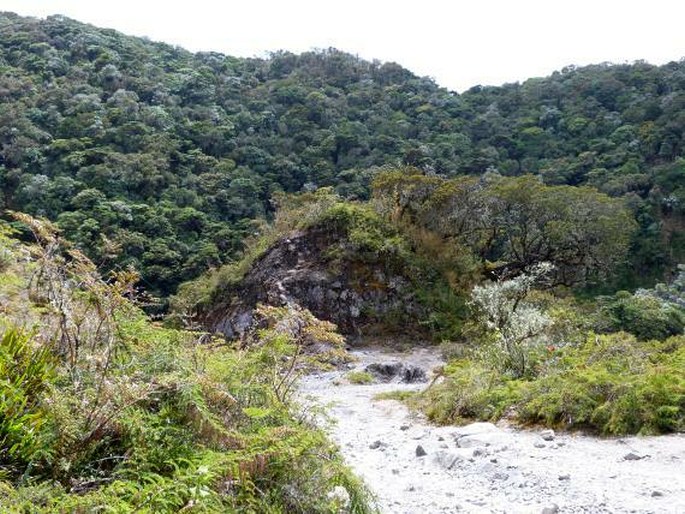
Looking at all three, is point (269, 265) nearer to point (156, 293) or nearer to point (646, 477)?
point (156, 293)

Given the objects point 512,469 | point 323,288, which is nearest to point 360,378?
point 323,288

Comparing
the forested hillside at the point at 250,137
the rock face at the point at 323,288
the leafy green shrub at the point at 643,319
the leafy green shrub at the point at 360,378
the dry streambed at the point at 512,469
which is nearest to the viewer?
the dry streambed at the point at 512,469

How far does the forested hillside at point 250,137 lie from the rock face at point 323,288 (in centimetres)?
761

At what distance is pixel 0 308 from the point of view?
4.46 meters

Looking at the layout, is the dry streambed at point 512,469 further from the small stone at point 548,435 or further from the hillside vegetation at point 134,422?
the hillside vegetation at point 134,422

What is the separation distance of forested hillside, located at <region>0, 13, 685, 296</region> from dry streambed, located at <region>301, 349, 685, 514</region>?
20841 millimetres

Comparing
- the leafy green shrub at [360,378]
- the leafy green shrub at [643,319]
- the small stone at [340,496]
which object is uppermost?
the small stone at [340,496]

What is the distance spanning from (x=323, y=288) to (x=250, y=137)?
88.7ft

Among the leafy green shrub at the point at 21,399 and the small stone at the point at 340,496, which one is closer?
the leafy green shrub at the point at 21,399

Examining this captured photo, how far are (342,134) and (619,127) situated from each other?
19.5 m

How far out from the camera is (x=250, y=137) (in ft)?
144

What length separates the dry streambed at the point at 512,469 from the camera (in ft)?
14.4

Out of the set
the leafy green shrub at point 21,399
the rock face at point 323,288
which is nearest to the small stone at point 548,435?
the leafy green shrub at point 21,399

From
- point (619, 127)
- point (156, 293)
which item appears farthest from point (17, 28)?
point (619, 127)
